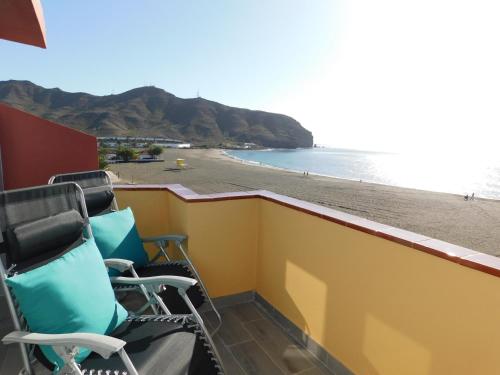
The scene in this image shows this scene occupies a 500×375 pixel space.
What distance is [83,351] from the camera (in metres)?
1.27

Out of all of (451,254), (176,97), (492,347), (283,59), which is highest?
(176,97)

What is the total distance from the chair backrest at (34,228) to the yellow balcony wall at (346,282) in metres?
0.90

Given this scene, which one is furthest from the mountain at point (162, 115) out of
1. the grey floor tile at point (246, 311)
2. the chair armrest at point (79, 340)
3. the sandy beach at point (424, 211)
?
the chair armrest at point (79, 340)

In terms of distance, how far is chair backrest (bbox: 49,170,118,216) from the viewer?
7.87ft

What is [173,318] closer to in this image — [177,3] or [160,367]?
[160,367]

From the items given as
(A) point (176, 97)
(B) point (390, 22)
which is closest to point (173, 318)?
(B) point (390, 22)

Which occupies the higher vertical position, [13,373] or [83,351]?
[83,351]

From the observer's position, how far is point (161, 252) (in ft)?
8.43


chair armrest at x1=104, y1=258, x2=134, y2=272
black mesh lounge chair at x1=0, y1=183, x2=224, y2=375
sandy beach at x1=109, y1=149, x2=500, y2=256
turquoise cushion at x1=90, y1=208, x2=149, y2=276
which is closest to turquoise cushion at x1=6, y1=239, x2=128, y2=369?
black mesh lounge chair at x1=0, y1=183, x2=224, y2=375

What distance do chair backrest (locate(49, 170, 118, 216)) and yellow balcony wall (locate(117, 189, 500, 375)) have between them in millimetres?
263

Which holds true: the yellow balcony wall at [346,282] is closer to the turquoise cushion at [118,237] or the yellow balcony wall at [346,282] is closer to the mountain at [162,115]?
the turquoise cushion at [118,237]

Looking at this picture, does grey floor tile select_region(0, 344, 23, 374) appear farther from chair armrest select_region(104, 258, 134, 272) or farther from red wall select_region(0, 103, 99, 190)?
red wall select_region(0, 103, 99, 190)

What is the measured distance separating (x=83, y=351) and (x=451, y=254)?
167cm

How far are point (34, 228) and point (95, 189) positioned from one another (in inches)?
40.9
